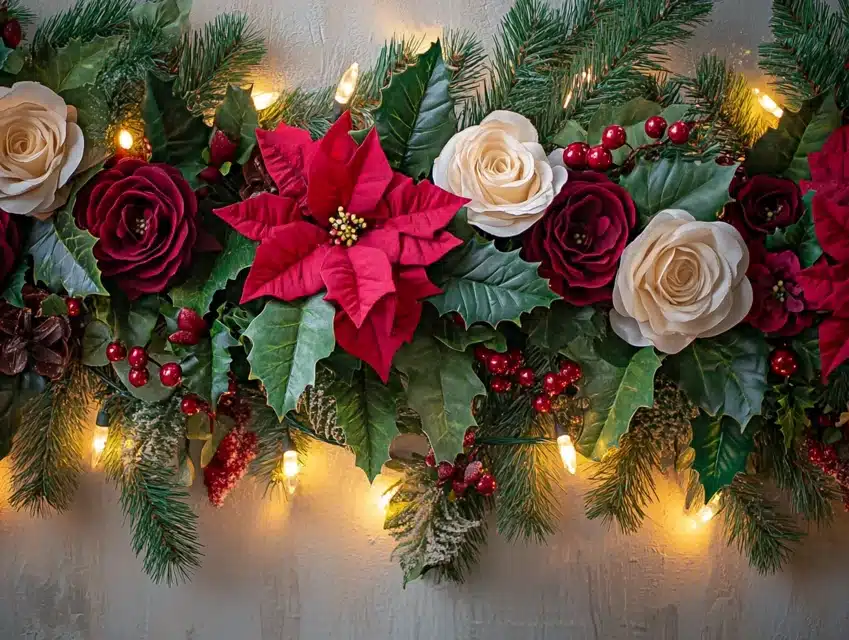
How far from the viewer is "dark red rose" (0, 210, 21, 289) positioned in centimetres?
84

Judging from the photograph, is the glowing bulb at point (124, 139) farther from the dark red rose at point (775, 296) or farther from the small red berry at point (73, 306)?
the dark red rose at point (775, 296)

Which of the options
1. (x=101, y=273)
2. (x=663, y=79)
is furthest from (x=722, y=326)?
(x=101, y=273)

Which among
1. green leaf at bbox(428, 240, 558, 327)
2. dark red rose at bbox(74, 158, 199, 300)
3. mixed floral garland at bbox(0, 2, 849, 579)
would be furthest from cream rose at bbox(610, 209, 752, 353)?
dark red rose at bbox(74, 158, 199, 300)

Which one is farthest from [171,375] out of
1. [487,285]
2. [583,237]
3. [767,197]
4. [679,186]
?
[767,197]

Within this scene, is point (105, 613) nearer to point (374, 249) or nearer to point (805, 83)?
point (374, 249)

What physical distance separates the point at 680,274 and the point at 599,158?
16 centimetres

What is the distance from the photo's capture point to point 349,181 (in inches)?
32.0

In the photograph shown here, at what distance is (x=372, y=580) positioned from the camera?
3.38 feet

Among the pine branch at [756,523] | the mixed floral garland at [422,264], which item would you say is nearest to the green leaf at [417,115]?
the mixed floral garland at [422,264]

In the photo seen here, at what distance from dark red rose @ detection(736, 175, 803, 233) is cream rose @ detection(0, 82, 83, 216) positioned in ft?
2.54

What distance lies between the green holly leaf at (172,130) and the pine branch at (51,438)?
0.30m

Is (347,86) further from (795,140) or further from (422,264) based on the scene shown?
(795,140)

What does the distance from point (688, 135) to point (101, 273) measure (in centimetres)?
69

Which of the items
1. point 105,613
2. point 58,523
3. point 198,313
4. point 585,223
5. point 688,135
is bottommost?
point 105,613
